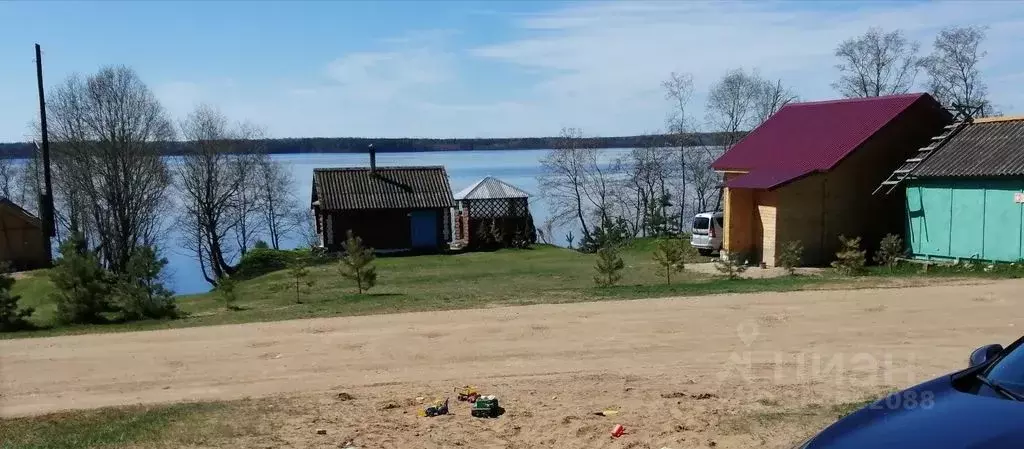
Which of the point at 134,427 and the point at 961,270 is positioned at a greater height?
the point at 134,427

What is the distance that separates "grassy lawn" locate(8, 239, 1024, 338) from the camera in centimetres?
1670

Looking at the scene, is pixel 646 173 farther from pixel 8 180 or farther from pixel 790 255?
pixel 8 180

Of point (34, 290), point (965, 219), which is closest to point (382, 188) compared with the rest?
point (34, 290)

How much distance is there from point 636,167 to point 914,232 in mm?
31851

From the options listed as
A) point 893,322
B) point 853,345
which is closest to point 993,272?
point 893,322

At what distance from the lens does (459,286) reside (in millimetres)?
23672

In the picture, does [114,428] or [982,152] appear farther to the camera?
[982,152]

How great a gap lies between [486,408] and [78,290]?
1195cm

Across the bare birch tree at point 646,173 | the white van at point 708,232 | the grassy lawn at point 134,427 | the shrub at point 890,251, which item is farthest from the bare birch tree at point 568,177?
the grassy lawn at point 134,427

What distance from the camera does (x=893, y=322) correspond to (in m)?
12.6

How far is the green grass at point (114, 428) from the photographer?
7504 millimetres

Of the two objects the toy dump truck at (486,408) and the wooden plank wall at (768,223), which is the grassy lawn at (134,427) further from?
the wooden plank wall at (768,223)

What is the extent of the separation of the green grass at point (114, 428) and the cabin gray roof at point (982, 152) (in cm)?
1914

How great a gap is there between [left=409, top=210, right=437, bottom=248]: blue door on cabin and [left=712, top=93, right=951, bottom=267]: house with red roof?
701 inches
